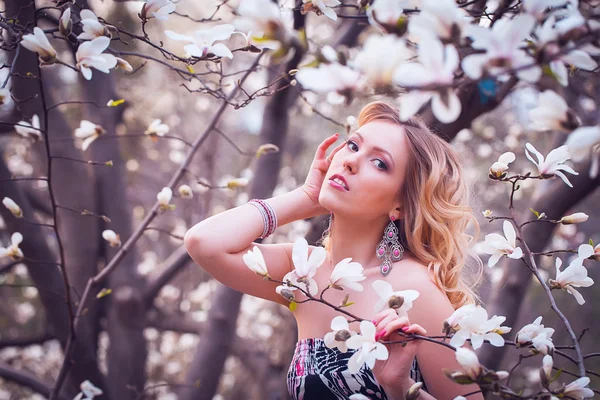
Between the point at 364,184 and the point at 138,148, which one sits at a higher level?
the point at 364,184

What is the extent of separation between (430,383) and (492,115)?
4582 millimetres

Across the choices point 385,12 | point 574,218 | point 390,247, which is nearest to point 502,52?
point 385,12

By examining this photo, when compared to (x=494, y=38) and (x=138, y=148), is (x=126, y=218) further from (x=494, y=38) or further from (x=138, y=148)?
(x=494, y=38)

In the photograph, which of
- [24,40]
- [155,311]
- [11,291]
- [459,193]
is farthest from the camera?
[11,291]

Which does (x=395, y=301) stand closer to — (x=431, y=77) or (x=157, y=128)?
(x=431, y=77)

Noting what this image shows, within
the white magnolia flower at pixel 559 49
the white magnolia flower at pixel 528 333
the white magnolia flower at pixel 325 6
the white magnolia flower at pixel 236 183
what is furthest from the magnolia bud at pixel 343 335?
the white magnolia flower at pixel 236 183

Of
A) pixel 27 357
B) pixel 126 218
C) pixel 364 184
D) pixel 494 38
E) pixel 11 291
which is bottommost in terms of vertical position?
pixel 27 357

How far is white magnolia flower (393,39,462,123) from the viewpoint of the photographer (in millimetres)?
625

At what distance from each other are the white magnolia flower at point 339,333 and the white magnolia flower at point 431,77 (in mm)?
452

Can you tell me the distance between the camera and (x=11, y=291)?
500cm

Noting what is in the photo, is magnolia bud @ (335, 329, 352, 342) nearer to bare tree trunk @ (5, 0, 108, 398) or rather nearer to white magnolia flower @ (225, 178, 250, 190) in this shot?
white magnolia flower @ (225, 178, 250, 190)

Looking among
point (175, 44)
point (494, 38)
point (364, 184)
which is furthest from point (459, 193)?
point (175, 44)

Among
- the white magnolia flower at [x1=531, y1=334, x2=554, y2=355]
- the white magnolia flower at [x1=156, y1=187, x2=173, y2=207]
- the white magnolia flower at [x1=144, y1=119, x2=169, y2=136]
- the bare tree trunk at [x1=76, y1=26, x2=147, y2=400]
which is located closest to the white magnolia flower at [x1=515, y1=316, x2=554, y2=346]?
the white magnolia flower at [x1=531, y1=334, x2=554, y2=355]

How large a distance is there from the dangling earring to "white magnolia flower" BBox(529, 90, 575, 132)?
79 cm
